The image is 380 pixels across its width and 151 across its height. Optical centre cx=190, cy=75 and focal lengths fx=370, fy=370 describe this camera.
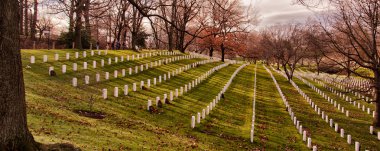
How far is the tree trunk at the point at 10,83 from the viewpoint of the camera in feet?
24.0

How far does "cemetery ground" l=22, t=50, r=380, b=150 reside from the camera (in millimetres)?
13609

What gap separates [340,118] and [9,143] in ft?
86.8

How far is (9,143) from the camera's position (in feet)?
24.3

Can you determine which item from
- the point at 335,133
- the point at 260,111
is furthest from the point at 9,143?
the point at 260,111

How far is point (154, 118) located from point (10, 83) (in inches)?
500

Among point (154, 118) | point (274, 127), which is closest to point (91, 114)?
point (154, 118)

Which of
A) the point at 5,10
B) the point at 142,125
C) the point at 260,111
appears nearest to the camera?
the point at 5,10

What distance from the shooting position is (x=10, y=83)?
7.45 m

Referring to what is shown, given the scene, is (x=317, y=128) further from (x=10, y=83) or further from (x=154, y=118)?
(x=10, y=83)

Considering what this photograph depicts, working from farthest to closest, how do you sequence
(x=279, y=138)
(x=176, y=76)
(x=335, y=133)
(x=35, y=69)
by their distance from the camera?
(x=176, y=76), (x=35, y=69), (x=335, y=133), (x=279, y=138)

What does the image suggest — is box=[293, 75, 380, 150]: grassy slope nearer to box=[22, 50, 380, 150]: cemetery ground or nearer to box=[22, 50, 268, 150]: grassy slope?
box=[22, 50, 380, 150]: cemetery ground

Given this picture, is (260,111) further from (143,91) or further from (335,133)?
(143,91)

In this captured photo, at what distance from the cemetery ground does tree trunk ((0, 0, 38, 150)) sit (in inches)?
120

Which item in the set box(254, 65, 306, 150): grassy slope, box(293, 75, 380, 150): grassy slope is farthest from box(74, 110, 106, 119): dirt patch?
box(293, 75, 380, 150): grassy slope
